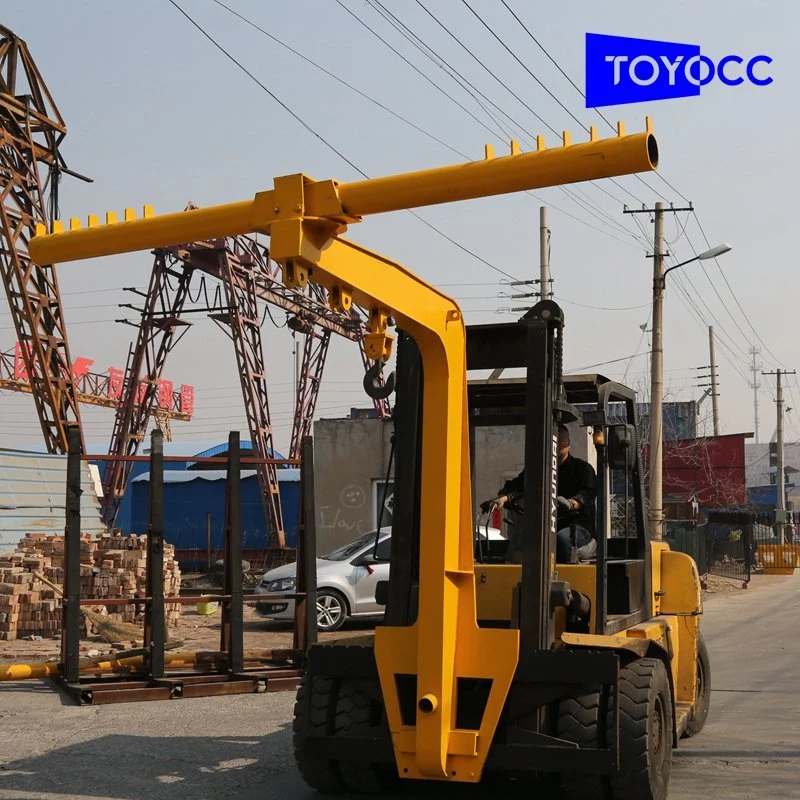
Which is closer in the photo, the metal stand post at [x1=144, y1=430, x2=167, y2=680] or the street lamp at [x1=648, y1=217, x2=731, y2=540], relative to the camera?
the metal stand post at [x1=144, y1=430, x2=167, y2=680]

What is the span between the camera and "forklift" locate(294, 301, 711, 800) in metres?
6.04

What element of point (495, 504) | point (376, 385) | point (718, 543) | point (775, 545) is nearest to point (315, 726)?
point (495, 504)

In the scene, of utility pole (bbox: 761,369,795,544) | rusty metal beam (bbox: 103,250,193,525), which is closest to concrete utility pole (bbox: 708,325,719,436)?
utility pole (bbox: 761,369,795,544)

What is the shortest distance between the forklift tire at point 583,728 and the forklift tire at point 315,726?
1.39 m

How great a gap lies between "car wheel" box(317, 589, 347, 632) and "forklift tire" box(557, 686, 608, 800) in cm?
1124

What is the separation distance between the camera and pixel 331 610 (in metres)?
17.2

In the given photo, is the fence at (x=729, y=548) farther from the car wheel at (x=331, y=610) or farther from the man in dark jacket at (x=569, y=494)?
the man in dark jacket at (x=569, y=494)

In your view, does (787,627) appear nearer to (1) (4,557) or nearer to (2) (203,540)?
(1) (4,557)

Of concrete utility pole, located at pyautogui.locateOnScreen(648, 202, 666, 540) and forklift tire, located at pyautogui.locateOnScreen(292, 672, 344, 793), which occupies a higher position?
concrete utility pole, located at pyautogui.locateOnScreen(648, 202, 666, 540)

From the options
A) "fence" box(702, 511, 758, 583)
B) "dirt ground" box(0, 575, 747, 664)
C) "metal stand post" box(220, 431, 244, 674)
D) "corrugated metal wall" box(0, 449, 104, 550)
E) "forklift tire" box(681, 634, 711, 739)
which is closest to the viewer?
"forklift tire" box(681, 634, 711, 739)

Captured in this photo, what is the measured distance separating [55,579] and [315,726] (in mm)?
10933

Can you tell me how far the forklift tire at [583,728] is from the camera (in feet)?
19.9

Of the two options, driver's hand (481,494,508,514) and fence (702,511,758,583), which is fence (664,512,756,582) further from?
driver's hand (481,494,508,514)

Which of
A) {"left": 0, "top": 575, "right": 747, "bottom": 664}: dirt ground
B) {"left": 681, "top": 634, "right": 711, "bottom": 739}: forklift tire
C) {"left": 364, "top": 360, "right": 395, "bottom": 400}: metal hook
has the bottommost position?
{"left": 0, "top": 575, "right": 747, "bottom": 664}: dirt ground
